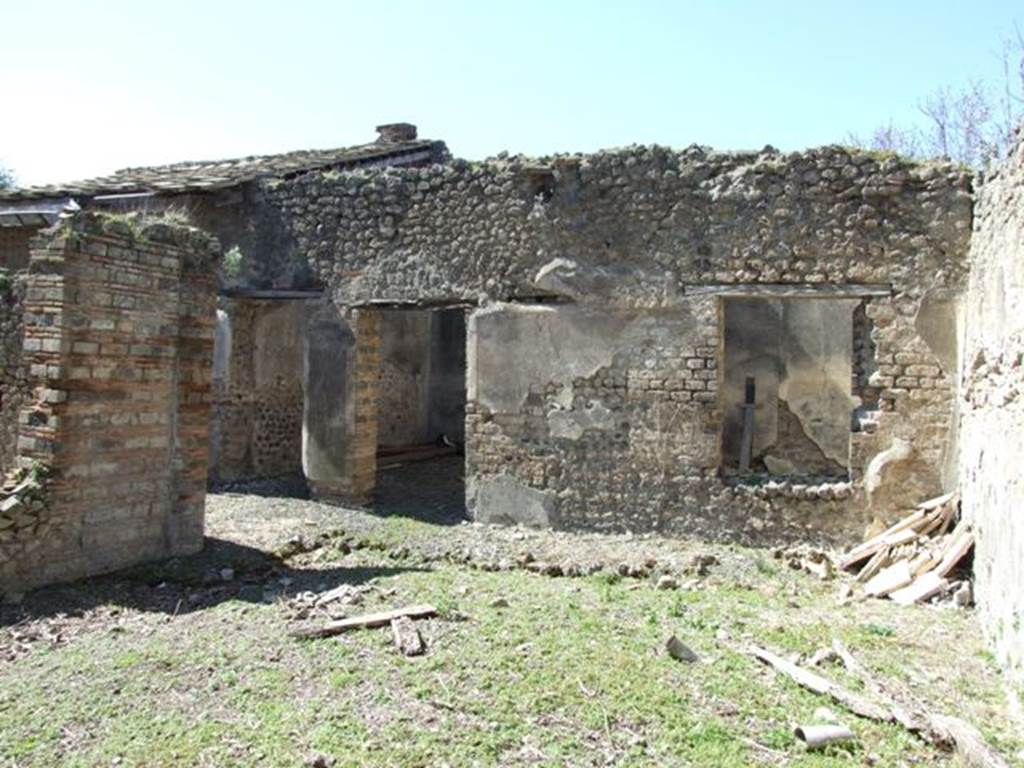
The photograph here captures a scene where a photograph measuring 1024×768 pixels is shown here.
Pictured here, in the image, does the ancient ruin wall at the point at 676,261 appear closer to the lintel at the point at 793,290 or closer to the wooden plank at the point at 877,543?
the lintel at the point at 793,290

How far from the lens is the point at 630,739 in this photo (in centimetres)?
378

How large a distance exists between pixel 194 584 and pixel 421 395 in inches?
348

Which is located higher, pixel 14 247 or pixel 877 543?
pixel 14 247

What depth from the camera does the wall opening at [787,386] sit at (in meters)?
12.0

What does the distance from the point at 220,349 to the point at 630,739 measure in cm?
864

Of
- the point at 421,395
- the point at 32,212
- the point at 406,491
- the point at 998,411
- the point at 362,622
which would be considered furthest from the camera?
the point at 421,395

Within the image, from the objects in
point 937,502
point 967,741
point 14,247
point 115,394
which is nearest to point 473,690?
point 967,741

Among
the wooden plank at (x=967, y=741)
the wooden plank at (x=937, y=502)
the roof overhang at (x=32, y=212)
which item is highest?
the roof overhang at (x=32, y=212)

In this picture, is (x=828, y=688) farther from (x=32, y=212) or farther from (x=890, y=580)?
(x=32, y=212)

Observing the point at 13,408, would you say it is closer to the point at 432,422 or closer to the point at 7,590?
the point at 7,590

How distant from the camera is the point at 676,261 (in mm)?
8383

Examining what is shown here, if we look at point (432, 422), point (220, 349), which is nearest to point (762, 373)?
point (432, 422)

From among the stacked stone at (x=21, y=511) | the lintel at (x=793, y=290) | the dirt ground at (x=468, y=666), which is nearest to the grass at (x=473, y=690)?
the dirt ground at (x=468, y=666)

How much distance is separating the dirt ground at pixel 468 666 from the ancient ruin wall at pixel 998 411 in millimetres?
399
